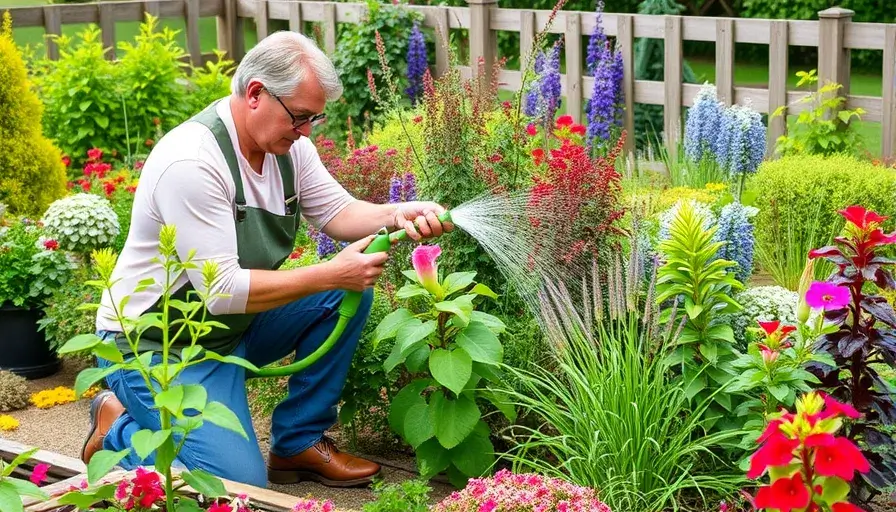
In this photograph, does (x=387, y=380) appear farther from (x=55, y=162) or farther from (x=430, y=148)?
(x=55, y=162)

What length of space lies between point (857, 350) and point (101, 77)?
6.59 m

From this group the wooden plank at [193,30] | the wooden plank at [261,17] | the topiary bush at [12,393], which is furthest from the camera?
the wooden plank at [261,17]

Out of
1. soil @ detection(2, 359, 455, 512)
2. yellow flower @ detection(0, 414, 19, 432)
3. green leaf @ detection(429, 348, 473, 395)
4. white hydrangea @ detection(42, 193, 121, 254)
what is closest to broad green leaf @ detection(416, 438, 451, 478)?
soil @ detection(2, 359, 455, 512)

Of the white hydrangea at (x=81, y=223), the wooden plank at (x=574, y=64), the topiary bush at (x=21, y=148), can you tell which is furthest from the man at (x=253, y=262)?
the wooden plank at (x=574, y=64)

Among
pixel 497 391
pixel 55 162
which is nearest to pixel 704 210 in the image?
pixel 497 391

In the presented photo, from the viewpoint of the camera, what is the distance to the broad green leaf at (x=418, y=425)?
392 cm

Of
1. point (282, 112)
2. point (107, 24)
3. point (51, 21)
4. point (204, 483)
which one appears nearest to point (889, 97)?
point (282, 112)

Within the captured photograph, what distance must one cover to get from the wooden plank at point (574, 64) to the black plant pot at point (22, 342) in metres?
4.68

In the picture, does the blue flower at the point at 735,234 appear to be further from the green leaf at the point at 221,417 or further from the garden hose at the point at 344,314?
the green leaf at the point at 221,417

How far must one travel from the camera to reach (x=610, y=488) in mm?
3488

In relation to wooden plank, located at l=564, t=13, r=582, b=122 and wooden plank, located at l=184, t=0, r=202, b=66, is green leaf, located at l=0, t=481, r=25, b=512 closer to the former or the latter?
wooden plank, located at l=564, t=13, r=582, b=122

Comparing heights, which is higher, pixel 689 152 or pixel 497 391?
pixel 689 152

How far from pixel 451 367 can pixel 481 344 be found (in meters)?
0.15

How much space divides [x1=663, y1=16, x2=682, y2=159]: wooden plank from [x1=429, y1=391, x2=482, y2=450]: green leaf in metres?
4.86
